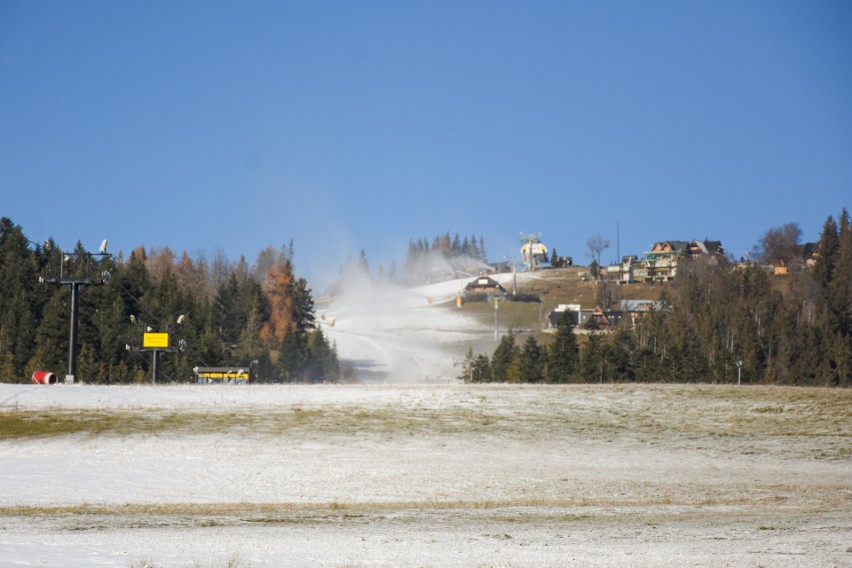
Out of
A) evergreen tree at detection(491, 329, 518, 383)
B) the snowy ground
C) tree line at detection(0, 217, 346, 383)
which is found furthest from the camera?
evergreen tree at detection(491, 329, 518, 383)

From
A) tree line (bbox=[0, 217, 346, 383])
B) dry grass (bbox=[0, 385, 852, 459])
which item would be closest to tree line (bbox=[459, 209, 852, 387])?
tree line (bbox=[0, 217, 346, 383])

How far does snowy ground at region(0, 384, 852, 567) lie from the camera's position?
17047mm

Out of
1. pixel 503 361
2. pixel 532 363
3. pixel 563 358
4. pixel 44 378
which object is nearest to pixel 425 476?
pixel 44 378

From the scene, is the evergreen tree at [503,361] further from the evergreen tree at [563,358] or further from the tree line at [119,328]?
the tree line at [119,328]

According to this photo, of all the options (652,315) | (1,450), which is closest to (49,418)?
(1,450)

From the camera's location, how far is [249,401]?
148ft

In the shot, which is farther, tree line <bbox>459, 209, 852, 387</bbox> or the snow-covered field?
tree line <bbox>459, 209, 852, 387</bbox>

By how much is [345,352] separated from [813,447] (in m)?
136

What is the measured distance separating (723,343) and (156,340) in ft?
254

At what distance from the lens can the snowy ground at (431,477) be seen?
17047 mm

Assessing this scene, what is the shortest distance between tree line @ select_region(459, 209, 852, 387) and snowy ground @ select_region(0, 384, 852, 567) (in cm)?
3798

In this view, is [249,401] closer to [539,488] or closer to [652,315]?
[539,488]

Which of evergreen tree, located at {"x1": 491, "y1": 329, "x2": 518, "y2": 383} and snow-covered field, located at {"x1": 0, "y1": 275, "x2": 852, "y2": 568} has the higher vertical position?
evergreen tree, located at {"x1": 491, "y1": 329, "x2": 518, "y2": 383}

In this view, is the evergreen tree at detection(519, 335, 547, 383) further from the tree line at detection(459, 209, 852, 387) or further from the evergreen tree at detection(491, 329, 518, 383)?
the evergreen tree at detection(491, 329, 518, 383)
